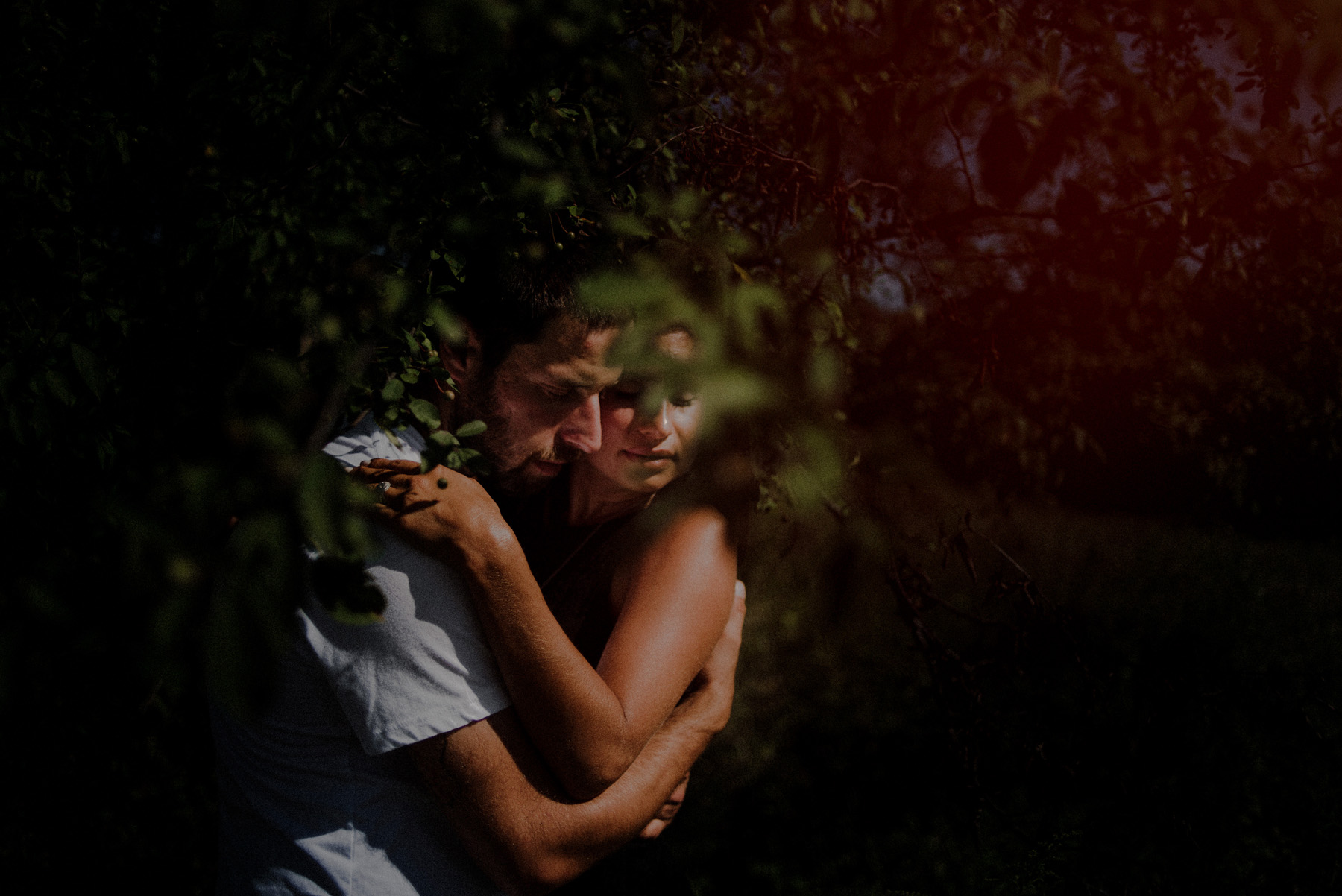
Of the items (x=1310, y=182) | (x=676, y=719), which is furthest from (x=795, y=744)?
(x=1310, y=182)

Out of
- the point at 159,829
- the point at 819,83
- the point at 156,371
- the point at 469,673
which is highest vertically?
the point at 819,83

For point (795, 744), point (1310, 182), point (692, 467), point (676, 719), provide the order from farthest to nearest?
1. point (795, 744)
2. point (1310, 182)
3. point (692, 467)
4. point (676, 719)

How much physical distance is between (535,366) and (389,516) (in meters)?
0.85

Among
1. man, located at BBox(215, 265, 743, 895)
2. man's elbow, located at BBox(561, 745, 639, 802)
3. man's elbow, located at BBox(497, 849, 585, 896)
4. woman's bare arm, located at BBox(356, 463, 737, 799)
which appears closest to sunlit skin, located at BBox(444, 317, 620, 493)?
man, located at BBox(215, 265, 743, 895)

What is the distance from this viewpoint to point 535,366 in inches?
82.4

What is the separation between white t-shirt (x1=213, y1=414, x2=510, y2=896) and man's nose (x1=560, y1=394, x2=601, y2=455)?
581mm

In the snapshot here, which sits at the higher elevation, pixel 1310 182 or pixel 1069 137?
pixel 1310 182

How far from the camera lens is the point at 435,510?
137cm

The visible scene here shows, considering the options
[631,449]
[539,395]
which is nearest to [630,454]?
[631,449]

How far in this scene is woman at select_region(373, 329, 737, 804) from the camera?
4.58ft

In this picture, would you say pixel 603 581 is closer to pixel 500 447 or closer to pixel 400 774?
pixel 500 447

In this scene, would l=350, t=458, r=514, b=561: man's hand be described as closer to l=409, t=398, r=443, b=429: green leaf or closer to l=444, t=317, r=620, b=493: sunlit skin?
l=409, t=398, r=443, b=429: green leaf

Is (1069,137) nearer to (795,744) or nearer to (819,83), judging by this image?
(819,83)

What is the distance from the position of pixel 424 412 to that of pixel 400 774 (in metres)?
0.74
